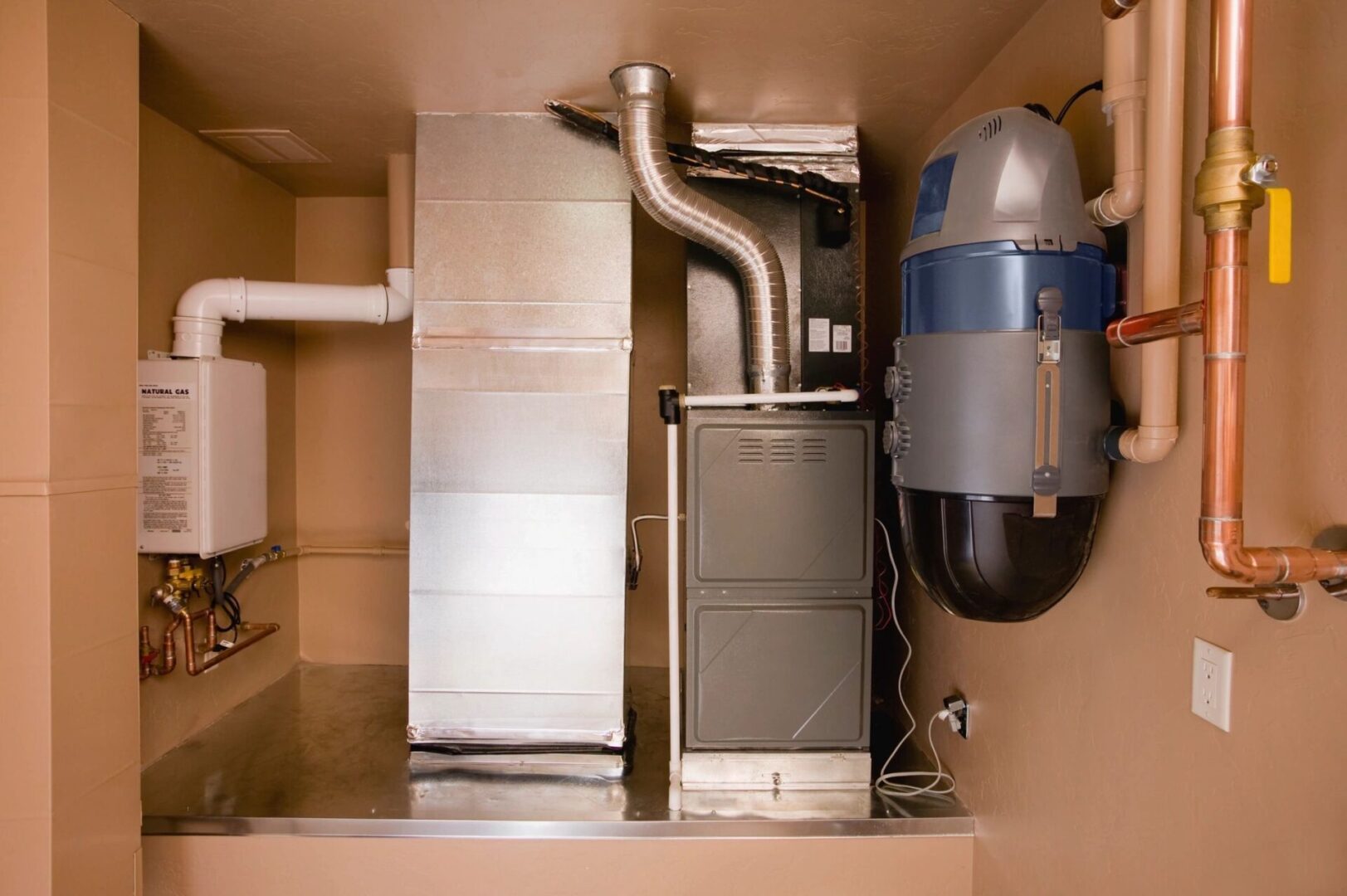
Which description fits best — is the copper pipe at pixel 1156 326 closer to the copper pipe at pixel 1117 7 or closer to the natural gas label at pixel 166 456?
the copper pipe at pixel 1117 7

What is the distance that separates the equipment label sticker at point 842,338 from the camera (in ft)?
8.88

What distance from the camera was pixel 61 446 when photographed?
184cm

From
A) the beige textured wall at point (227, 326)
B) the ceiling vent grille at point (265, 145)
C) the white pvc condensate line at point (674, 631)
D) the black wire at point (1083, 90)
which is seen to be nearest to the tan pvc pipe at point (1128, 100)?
the black wire at point (1083, 90)

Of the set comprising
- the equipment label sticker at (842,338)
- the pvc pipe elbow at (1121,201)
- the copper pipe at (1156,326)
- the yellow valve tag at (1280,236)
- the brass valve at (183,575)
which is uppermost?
the pvc pipe elbow at (1121,201)

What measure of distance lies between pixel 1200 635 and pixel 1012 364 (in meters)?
0.55

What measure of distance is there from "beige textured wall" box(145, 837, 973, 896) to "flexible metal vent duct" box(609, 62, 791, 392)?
140cm

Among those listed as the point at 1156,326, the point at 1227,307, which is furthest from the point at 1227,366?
the point at 1156,326

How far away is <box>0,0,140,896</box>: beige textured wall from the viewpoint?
1790 millimetres

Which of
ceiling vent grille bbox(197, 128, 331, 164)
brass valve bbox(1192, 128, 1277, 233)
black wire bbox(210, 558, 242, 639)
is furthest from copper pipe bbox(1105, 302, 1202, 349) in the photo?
black wire bbox(210, 558, 242, 639)

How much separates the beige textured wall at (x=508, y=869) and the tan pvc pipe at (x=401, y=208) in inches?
77.8

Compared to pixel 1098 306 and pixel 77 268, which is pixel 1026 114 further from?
pixel 77 268

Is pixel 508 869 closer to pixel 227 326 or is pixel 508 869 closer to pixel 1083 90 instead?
pixel 227 326

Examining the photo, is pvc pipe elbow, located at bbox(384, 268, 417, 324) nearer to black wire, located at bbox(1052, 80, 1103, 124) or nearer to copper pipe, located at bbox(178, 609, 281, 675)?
copper pipe, located at bbox(178, 609, 281, 675)

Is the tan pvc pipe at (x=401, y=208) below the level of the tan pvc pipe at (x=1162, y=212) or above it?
above
